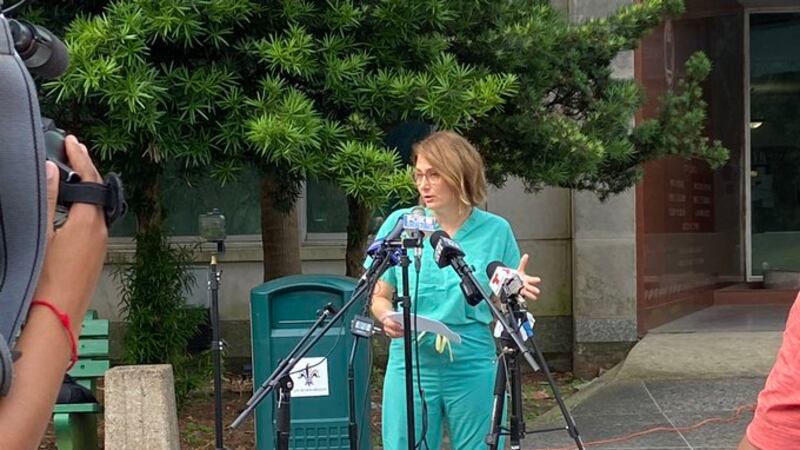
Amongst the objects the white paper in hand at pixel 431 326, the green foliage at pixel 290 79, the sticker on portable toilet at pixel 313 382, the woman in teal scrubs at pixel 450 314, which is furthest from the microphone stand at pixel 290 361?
the sticker on portable toilet at pixel 313 382

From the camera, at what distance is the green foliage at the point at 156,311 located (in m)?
6.62

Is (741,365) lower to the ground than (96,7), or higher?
lower

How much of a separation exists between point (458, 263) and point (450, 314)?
540 millimetres

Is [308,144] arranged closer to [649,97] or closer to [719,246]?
[649,97]

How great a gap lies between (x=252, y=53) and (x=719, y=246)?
742 cm

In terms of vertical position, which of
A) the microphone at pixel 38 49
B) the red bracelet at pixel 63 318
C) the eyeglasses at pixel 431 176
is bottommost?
the red bracelet at pixel 63 318

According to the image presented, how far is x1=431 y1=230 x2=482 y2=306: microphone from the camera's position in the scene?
10.6 feet

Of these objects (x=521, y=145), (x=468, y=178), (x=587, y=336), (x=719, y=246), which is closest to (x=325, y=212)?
(x=587, y=336)

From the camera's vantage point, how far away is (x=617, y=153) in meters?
6.36

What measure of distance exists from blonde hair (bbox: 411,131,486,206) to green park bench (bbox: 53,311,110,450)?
2366 mm

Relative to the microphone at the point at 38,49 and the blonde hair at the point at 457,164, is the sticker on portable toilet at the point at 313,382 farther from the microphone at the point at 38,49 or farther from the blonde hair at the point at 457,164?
the microphone at the point at 38,49

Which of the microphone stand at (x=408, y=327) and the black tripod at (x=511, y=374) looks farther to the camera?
the microphone stand at (x=408, y=327)

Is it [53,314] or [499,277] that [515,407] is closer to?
[499,277]

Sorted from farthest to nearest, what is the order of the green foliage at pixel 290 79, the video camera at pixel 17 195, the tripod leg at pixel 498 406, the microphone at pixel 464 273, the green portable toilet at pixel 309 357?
the green portable toilet at pixel 309 357 → the green foliage at pixel 290 79 → the tripod leg at pixel 498 406 → the microphone at pixel 464 273 → the video camera at pixel 17 195
